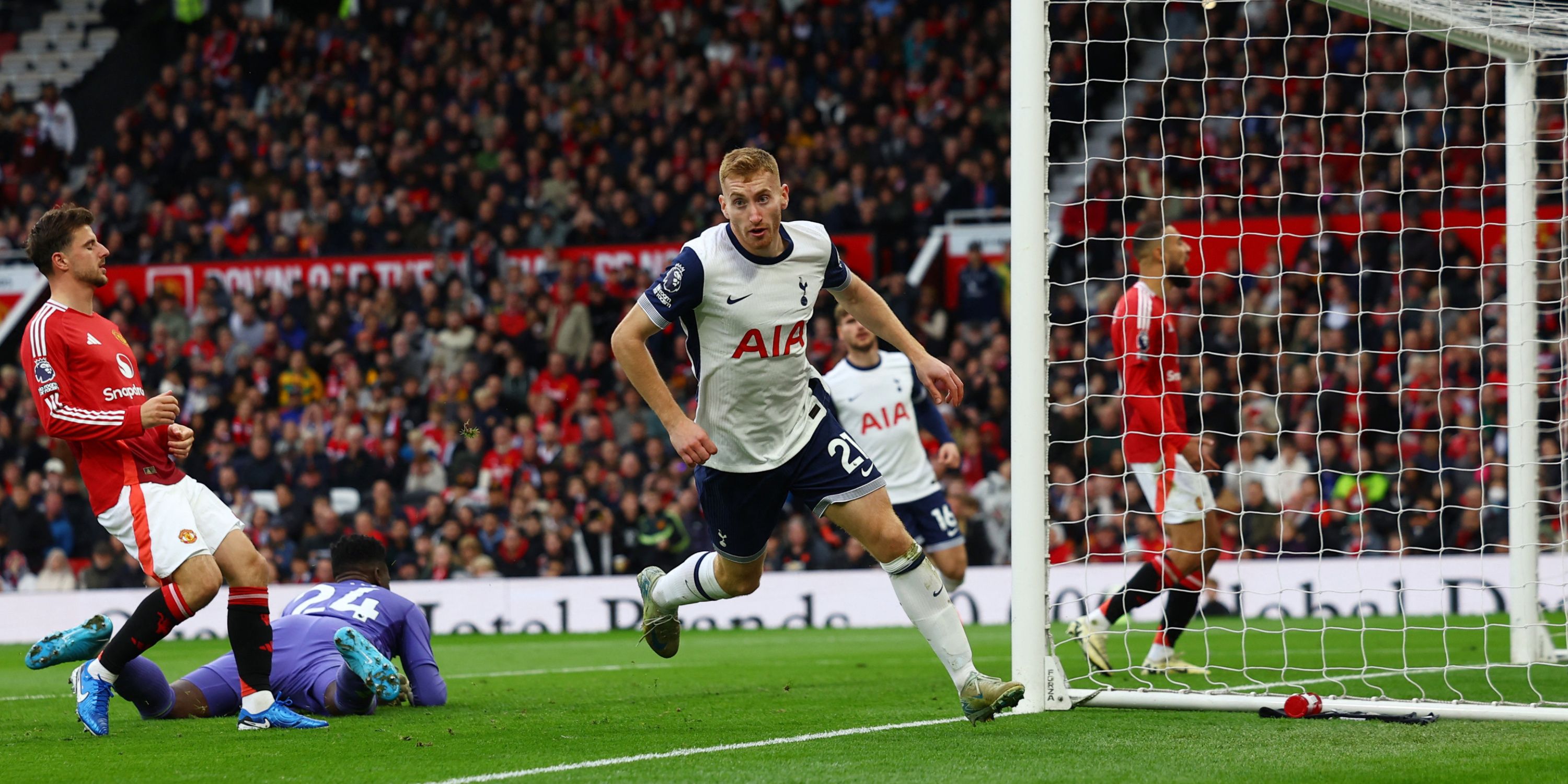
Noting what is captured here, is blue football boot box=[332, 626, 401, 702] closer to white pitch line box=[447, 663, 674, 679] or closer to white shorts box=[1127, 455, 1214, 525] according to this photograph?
white pitch line box=[447, 663, 674, 679]

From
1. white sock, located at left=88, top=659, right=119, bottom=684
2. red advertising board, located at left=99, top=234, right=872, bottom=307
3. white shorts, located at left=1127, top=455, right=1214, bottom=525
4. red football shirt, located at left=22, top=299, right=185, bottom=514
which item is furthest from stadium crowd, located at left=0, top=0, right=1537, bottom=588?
white sock, located at left=88, top=659, right=119, bottom=684

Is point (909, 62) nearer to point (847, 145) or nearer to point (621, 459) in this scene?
point (847, 145)

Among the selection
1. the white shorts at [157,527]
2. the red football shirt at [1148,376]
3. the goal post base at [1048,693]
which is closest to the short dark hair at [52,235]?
the white shorts at [157,527]

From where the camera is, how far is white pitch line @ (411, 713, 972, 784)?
505 cm

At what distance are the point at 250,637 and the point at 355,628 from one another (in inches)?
30.4

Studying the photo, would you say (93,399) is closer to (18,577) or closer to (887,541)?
(887,541)

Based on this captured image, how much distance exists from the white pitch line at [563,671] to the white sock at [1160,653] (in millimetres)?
3223

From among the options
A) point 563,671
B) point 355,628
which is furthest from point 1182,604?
point 355,628

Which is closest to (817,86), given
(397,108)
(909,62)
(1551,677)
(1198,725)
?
(909,62)

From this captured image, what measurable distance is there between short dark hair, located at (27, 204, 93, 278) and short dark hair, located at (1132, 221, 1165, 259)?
17.5ft

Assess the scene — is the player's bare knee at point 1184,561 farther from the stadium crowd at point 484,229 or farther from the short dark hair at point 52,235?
the stadium crowd at point 484,229

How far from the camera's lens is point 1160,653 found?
8.81m

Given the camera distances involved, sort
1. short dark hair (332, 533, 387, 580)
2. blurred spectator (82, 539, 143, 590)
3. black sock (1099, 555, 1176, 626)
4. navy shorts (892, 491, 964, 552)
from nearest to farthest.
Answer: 1. short dark hair (332, 533, 387, 580)
2. black sock (1099, 555, 1176, 626)
3. navy shorts (892, 491, 964, 552)
4. blurred spectator (82, 539, 143, 590)

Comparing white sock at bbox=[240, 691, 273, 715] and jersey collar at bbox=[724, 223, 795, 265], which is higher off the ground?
jersey collar at bbox=[724, 223, 795, 265]
